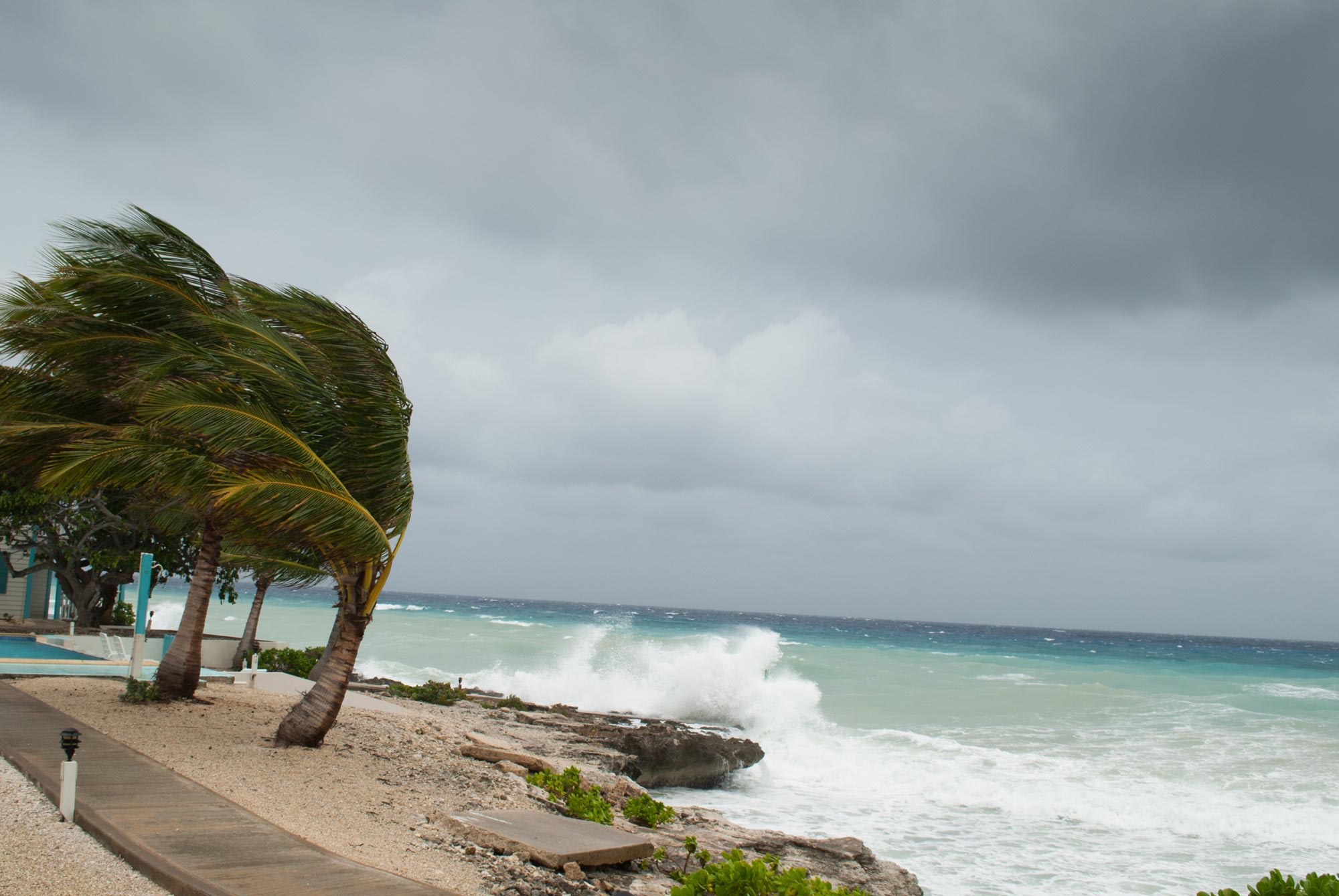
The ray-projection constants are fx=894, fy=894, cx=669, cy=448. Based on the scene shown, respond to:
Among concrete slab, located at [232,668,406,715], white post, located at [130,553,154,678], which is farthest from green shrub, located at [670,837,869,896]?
concrete slab, located at [232,668,406,715]

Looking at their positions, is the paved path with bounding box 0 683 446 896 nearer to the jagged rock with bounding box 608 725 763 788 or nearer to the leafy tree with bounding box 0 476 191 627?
the jagged rock with bounding box 608 725 763 788

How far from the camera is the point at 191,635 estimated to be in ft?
39.4

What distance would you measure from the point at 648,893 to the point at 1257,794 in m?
16.1

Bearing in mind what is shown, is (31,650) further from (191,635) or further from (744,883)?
(744,883)

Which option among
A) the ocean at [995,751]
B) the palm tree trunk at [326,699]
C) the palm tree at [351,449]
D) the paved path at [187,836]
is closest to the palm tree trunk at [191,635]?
the palm tree at [351,449]

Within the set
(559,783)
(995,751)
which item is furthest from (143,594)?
(995,751)

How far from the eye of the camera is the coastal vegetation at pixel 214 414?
9.48m

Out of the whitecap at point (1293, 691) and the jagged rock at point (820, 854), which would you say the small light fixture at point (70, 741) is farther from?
the whitecap at point (1293, 691)

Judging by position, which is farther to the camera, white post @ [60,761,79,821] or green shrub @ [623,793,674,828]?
green shrub @ [623,793,674,828]

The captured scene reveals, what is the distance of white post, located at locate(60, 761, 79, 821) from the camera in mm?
6730

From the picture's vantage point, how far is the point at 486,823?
316 inches

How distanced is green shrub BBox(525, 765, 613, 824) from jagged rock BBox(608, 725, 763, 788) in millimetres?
5035

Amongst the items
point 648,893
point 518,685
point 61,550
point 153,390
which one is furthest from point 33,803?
point 518,685

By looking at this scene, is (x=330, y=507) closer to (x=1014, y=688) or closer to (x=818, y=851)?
(x=818, y=851)
